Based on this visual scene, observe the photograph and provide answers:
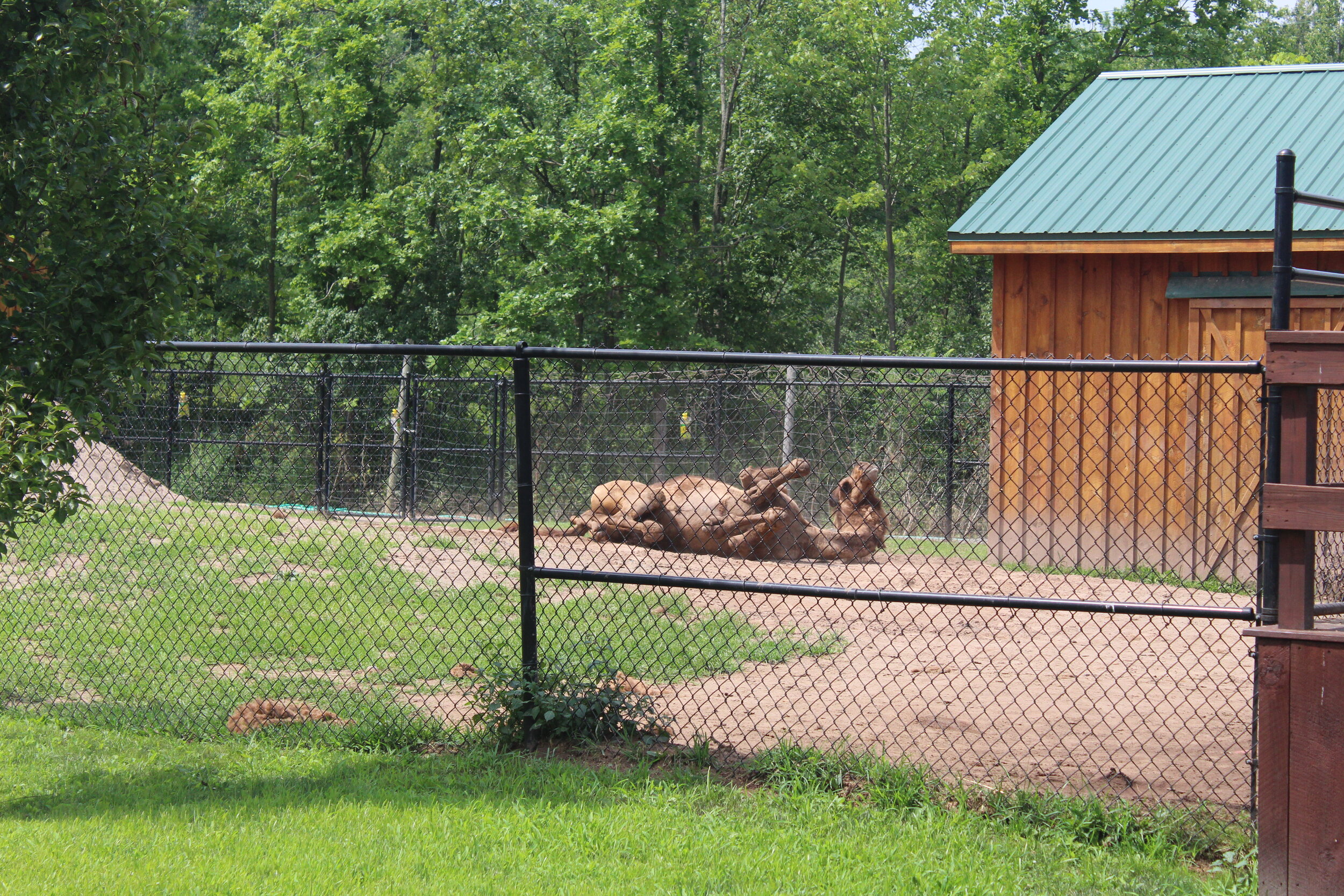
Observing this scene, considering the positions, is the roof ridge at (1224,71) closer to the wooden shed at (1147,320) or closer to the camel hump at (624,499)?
the wooden shed at (1147,320)

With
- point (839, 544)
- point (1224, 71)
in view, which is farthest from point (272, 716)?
point (1224, 71)

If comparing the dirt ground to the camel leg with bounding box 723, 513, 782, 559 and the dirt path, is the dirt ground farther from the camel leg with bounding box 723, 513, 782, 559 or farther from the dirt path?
the camel leg with bounding box 723, 513, 782, 559

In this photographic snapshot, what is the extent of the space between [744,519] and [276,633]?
515 centimetres

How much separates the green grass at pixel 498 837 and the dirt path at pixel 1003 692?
57 cm

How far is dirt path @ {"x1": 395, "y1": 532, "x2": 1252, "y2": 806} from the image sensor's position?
201 inches

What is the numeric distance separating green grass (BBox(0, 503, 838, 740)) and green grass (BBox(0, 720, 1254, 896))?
0.61m

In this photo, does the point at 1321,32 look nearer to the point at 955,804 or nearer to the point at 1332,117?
the point at 1332,117

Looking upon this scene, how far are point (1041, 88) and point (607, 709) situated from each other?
2480cm

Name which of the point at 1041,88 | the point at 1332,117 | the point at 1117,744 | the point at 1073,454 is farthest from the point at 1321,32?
the point at 1117,744

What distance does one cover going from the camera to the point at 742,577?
1007 centimetres

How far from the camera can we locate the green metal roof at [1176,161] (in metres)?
10.2

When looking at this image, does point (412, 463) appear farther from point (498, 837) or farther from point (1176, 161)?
point (498, 837)

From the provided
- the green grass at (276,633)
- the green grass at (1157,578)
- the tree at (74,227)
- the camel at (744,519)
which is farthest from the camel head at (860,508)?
the tree at (74,227)

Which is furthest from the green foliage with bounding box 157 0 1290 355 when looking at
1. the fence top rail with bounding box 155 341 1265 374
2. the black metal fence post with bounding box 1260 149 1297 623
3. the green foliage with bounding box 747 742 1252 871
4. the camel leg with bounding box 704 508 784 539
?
the black metal fence post with bounding box 1260 149 1297 623
